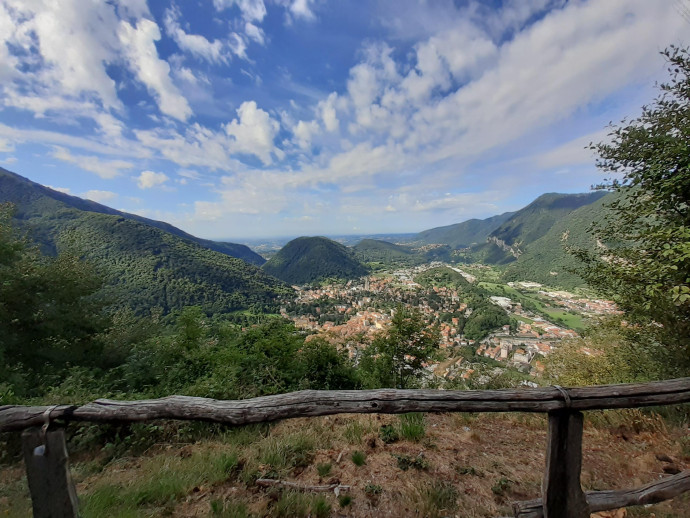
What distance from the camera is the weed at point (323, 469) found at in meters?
2.97

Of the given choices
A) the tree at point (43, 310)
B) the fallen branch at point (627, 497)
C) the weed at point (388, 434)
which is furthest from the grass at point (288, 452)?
the tree at point (43, 310)

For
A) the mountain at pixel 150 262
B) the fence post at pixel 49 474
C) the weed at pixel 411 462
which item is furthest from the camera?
the mountain at pixel 150 262

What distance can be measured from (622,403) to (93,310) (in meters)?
11.8

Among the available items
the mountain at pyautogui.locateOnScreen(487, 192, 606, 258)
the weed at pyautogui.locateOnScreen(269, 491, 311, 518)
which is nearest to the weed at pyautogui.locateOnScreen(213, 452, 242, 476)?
the weed at pyautogui.locateOnScreen(269, 491, 311, 518)

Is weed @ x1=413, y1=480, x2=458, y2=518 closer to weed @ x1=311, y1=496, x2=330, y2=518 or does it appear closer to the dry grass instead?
the dry grass

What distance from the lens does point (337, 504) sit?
2488 mm

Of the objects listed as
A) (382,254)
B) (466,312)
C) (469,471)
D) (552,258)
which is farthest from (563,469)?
(382,254)

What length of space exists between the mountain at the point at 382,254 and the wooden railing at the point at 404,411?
13717 cm

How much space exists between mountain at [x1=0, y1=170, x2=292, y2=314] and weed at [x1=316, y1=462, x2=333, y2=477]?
40.9m

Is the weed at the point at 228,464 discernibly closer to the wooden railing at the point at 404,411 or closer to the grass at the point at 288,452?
the grass at the point at 288,452

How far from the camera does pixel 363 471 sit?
305 centimetres

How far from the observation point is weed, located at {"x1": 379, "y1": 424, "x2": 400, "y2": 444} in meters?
3.76

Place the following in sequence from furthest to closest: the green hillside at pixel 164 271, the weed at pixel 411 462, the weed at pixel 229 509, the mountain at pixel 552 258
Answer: the mountain at pixel 552 258
the green hillside at pixel 164 271
the weed at pixel 411 462
the weed at pixel 229 509

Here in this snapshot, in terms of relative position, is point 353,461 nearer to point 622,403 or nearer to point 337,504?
point 337,504
